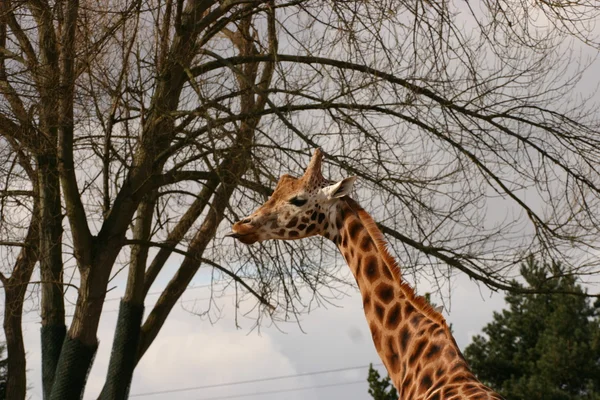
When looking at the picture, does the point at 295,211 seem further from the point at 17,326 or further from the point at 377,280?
the point at 17,326

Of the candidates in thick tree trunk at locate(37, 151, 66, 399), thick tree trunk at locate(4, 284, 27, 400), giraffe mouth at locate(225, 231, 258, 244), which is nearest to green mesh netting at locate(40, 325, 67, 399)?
thick tree trunk at locate(37, 151, 66, 399)

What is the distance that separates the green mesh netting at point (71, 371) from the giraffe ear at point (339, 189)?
724 cm

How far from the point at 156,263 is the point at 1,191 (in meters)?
3.16

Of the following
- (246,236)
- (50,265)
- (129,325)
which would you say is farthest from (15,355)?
(246,236)

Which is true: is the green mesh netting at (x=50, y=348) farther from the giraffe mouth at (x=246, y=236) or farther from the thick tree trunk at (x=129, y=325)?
the giraffe mouth at (x=246, y=236)

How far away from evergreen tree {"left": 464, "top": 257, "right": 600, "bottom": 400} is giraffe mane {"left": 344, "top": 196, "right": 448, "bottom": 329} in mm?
18981

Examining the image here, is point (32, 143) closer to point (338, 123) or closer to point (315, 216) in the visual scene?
point (338, 123)

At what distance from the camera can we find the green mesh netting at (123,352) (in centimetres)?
1387

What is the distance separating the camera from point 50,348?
45.6 feet

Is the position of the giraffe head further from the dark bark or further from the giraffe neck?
the dark bark

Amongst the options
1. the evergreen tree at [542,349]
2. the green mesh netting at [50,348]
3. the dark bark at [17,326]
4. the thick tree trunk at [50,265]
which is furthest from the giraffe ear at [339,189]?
the evergreen tree at [542,349]

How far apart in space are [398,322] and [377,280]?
317 mm

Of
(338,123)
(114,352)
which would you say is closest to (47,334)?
(114,352)

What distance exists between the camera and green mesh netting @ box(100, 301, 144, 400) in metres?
13.9
